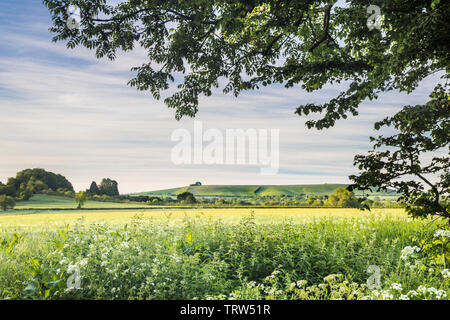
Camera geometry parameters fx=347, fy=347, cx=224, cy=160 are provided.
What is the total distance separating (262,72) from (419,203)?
469 centimetres

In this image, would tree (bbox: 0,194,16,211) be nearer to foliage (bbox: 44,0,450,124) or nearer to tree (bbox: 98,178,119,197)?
tree (bbox: 98,178,119,197)

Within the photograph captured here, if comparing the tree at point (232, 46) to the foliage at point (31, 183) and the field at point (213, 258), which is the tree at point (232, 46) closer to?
the field at point (213, 258)

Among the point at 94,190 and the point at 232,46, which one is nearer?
the point at 232,46

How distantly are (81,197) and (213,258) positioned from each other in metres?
7.79

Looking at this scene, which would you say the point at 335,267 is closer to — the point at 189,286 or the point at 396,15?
the point at 189,286

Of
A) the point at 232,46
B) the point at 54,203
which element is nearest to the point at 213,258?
the point at 232,46

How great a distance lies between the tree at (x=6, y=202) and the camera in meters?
11.6

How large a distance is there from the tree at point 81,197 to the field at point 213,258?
6.17 ft

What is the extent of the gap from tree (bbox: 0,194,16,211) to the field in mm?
531

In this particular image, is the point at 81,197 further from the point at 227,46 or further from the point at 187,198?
the point at 227,46

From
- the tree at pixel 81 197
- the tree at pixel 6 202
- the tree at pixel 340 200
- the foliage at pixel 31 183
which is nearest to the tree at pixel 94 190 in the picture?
the tree at pixel 81 197

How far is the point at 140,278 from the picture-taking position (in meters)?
5.92

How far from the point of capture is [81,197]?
13.0m
